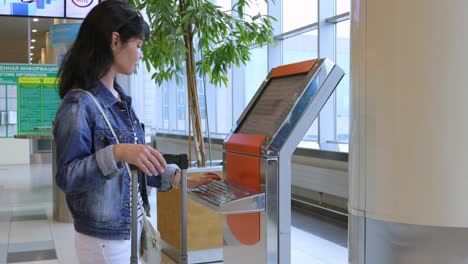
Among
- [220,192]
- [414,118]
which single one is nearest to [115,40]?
[220,192]

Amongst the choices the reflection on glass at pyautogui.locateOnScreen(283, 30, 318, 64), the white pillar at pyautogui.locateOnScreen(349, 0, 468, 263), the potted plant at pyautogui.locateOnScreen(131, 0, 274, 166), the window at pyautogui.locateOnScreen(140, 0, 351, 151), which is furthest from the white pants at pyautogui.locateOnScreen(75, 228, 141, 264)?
the reflection on glass at pyautogui.locateOnScreen(283, 30, 318, 64)

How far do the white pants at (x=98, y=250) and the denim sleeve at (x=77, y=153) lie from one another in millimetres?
196

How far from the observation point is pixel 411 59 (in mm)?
1398

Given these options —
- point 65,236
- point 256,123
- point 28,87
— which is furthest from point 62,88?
point 28,87

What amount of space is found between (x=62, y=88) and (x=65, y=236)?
400 centimetres

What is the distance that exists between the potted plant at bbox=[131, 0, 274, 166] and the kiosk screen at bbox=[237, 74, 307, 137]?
2117 millimetres

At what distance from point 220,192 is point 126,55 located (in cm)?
56

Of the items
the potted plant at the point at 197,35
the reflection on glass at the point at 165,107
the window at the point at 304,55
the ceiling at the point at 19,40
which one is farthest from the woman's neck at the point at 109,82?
the reflection on glass at the point at 165,107

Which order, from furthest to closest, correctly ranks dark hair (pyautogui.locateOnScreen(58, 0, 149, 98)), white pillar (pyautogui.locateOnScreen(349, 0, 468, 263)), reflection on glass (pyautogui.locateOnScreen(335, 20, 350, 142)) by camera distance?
reflection on glass (pyautogui.locateOnScreen(335, 20, 350, 142)), dark hair (pyautogui.locateOnScreen(58, 0, 149, 98)), white pillar (pyautogui.locateOnScreen(349, 0, 468, 263))

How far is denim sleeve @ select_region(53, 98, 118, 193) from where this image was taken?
144 centimetres

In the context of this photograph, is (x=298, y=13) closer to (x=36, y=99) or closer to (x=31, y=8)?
(x=31, y=8)

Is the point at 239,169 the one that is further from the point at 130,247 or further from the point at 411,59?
the point at 411,59

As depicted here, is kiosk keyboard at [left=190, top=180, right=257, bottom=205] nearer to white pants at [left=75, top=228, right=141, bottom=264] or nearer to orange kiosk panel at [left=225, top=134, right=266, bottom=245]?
orange kiosk panel at [left=225, top=134, right=266, bottom=245]

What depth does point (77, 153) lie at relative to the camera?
146 cm
